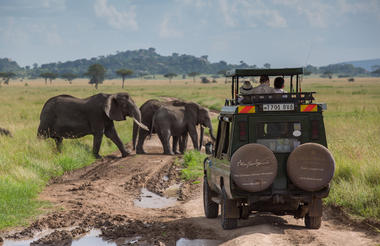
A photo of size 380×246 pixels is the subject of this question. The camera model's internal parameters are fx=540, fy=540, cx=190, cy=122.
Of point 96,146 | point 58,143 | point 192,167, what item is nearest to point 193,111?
point 96,146

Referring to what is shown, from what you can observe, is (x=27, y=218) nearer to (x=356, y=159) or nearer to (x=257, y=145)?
(x=257, y=145)

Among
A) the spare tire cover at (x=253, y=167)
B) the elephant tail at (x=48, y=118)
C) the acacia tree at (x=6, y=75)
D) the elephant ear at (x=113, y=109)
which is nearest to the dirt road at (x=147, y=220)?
the spare tire cover at (x=253, y=167)

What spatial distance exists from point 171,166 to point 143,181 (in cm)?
223

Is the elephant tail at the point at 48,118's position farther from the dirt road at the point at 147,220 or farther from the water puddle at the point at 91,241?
the water puddle at the point at 91,241

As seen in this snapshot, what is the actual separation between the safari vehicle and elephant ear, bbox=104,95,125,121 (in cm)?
1023

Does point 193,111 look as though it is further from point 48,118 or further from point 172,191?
point 172,191

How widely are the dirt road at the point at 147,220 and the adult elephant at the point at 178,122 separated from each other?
5.09m

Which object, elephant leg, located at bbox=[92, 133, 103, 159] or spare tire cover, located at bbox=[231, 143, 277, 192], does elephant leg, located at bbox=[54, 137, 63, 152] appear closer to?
elephant leg, located at bbox=[92, 133, 103, 159]

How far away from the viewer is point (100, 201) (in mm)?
10602

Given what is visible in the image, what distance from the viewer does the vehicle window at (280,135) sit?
715cm

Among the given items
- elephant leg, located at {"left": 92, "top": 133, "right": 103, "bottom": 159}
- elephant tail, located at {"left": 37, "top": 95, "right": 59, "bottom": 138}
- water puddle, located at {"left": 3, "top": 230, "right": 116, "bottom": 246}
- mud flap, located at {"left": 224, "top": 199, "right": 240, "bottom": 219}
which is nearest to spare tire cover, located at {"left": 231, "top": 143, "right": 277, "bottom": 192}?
mud flap, located at {"left": 224, "top": 199, "right": 240, "bottom": 219}

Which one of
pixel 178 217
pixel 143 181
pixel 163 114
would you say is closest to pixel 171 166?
pixel 143 181

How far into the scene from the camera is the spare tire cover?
21.9 feet

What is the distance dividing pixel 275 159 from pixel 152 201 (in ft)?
15.8
